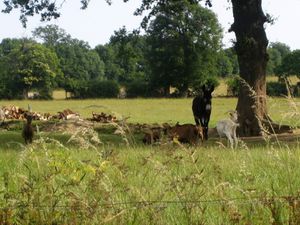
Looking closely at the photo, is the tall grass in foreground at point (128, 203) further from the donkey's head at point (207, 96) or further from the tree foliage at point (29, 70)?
the tree foliage at point (29, 70)

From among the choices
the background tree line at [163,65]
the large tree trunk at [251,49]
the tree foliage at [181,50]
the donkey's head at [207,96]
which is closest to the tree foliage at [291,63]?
the background tree line at [163,65]

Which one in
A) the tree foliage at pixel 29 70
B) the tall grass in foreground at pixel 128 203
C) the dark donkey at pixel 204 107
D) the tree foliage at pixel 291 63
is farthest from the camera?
the tree foliage at pixel 29 70

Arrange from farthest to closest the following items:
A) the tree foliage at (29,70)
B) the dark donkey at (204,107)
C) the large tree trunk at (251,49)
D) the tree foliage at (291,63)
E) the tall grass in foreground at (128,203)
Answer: the tree foliage at (29,70) < the tree foliage at (291,63) < the dark donkey at (204,107) < the large tree trunk at (251,49) < the tall grass in foreground at (128,203)

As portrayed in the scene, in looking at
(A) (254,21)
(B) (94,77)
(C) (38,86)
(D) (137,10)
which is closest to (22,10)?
(D) (137,10)

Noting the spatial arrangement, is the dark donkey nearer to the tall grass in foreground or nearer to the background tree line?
the tall grass in foreground

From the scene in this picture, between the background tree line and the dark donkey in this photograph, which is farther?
the background tree line

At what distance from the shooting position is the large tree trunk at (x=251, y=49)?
21.3 metres

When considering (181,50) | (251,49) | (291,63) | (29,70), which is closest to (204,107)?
(251,49)

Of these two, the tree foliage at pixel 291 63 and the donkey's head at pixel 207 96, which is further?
the tree foliage at pixel 291 63

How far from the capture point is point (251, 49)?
70.2ft

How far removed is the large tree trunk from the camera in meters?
21.3

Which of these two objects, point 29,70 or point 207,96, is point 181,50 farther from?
point 207,96

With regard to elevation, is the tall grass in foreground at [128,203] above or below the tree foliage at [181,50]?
below

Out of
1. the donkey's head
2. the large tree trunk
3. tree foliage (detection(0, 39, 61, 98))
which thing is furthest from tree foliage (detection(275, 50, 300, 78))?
the donkey's head
